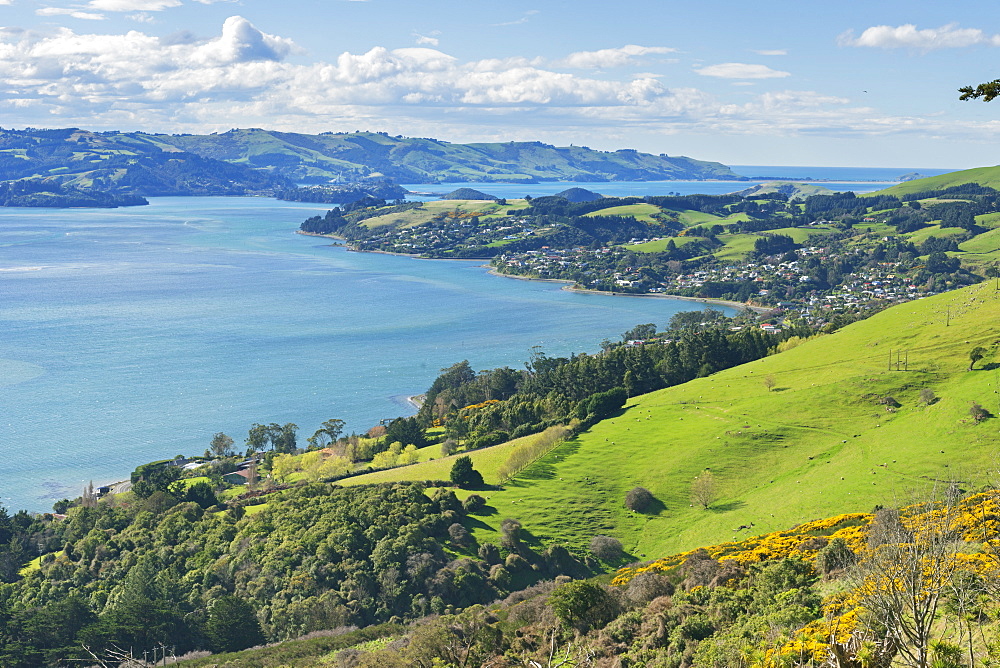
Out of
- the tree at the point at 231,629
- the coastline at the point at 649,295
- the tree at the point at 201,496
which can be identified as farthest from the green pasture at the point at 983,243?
the tree at the point at 231,629

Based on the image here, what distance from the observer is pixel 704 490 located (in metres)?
43.3

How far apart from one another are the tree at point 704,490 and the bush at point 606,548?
580cm

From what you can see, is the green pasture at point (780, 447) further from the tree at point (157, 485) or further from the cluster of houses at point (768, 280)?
the cluster of houses at point (768, 280)

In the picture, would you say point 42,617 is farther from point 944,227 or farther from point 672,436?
point 944,227

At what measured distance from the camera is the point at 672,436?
169 feet

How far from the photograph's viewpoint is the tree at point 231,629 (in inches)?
1266

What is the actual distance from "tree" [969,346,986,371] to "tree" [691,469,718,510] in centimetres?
2194

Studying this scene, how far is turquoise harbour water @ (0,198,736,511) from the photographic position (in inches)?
3039

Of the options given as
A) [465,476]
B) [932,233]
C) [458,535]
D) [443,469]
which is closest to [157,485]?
[443,469]

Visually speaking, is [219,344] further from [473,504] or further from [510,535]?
[510,535]

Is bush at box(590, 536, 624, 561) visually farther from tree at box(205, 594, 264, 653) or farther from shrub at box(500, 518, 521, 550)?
tree at box(205, 594, 264, 653)

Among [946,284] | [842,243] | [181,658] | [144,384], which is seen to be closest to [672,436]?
[181,658]

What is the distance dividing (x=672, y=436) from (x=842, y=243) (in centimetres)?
16422

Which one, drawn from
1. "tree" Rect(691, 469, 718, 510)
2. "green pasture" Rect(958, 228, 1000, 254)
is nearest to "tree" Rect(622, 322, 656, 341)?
"tree" Rect(691, 469, 718, 510)
